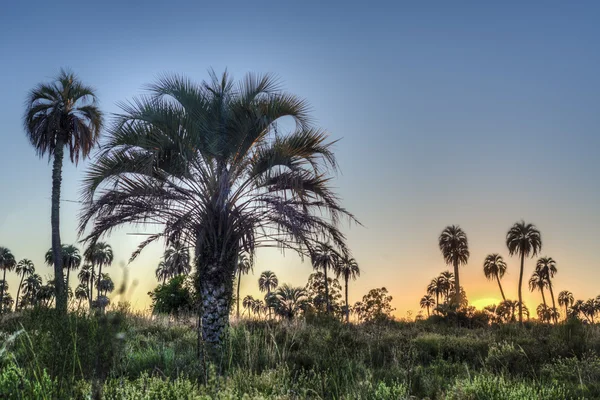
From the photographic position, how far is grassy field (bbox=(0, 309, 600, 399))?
5180 mm

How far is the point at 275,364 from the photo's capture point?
1006 cm

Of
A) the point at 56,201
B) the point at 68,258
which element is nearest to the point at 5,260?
the point at 68,258

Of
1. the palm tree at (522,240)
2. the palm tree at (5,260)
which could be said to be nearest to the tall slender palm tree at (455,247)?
the palm tree at (522,240)

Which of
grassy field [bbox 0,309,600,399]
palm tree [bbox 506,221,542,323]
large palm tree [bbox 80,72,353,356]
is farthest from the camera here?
palm tree [bbox 506,221,542,323]

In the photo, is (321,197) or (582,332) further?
(582,332)

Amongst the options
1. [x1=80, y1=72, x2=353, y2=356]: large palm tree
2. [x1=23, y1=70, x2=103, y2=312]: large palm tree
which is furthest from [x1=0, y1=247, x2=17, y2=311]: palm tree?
[x1=80, y1=72, x2=353, y2=356]: large palm tree

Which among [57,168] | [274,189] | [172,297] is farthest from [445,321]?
[57,168]

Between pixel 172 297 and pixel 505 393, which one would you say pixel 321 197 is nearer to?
pixel 505 393

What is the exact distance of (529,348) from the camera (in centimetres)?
1406

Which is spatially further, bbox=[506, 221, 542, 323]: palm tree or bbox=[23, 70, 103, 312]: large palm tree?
bbox=[506, 221, 542, 323]: palm tree

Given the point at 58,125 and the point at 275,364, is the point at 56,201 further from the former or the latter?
the point at 275,364

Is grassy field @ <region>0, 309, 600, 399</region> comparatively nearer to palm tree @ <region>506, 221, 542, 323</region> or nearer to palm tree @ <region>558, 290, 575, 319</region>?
palm tree @ <region>506, 221, 542, 323</region>

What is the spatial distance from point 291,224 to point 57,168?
16.2 meters

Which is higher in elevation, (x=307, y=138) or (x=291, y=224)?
(x=307, y=138)
